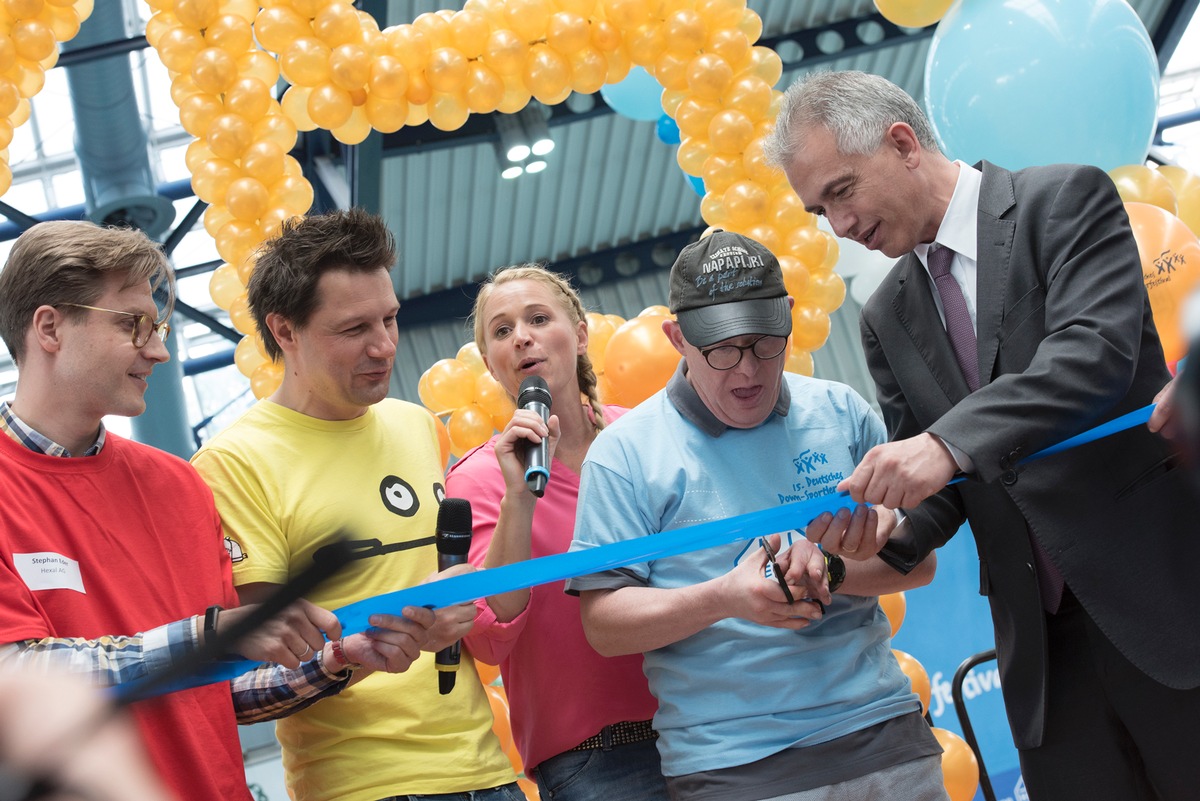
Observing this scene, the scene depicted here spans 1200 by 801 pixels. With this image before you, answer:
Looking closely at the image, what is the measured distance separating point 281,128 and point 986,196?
9.27ft

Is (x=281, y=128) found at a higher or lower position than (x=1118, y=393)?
higher

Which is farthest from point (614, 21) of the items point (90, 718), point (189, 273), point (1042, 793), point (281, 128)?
point (189, 273)

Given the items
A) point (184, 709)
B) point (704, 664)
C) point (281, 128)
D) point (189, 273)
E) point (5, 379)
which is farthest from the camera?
point (5, 379)

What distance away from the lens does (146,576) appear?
194 cm

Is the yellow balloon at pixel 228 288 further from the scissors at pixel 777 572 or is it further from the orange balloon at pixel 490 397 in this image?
the scissors at pixel 777 572

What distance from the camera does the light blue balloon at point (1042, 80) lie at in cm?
389

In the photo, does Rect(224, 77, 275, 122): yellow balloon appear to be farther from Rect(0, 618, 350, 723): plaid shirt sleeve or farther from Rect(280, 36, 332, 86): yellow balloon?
Rect(0, 618, 350, 723): plaid shirt sleeve

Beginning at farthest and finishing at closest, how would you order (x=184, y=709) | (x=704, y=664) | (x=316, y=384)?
(x=316, y=384)
(x=704, y=664)
(x=184, y=709)

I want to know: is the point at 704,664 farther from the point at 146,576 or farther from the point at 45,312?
the point at 45,312

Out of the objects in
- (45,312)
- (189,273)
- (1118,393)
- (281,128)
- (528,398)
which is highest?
(189,273)

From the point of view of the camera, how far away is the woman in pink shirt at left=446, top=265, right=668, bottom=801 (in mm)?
2270

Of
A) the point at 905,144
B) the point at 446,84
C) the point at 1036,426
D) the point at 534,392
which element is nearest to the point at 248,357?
the point at 446,84

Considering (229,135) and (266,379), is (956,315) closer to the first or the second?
(266,379)

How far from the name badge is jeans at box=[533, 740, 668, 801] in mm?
972
